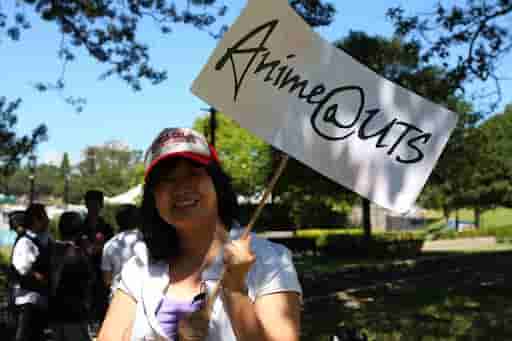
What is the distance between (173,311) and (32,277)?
14.4 feet

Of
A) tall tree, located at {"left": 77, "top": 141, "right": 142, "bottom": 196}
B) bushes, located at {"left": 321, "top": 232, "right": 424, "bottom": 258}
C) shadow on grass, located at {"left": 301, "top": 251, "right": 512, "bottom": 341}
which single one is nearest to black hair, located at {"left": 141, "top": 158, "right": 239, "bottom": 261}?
shadow on grass, located at {"left": 301, "top": 251, "right": 512, "bottom": 341}

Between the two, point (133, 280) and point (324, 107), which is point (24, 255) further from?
point (324, 107)

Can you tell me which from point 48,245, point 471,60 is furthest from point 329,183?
point 48,245

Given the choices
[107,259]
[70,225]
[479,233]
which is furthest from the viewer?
[479,233]

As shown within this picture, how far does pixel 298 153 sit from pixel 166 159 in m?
0.55

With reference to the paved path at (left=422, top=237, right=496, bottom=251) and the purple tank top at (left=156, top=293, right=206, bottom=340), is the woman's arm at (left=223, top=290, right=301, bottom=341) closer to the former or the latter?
the purple tank top at (left=156, top=293, right=206, bottom=340)

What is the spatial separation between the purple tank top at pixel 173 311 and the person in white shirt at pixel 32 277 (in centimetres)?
435

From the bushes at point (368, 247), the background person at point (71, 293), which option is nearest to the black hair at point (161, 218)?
the background person at point (71, 293)

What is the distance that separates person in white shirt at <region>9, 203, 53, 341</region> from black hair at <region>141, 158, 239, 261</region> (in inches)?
162

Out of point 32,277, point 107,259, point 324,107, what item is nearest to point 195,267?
point 324,107

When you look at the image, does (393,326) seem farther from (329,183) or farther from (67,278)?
(329,183)

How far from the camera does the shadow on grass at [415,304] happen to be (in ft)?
27.8

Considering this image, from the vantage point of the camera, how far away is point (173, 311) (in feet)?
6.09

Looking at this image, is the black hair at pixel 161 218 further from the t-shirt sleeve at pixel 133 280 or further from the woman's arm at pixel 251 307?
the woman's arm at pixel 251 307
